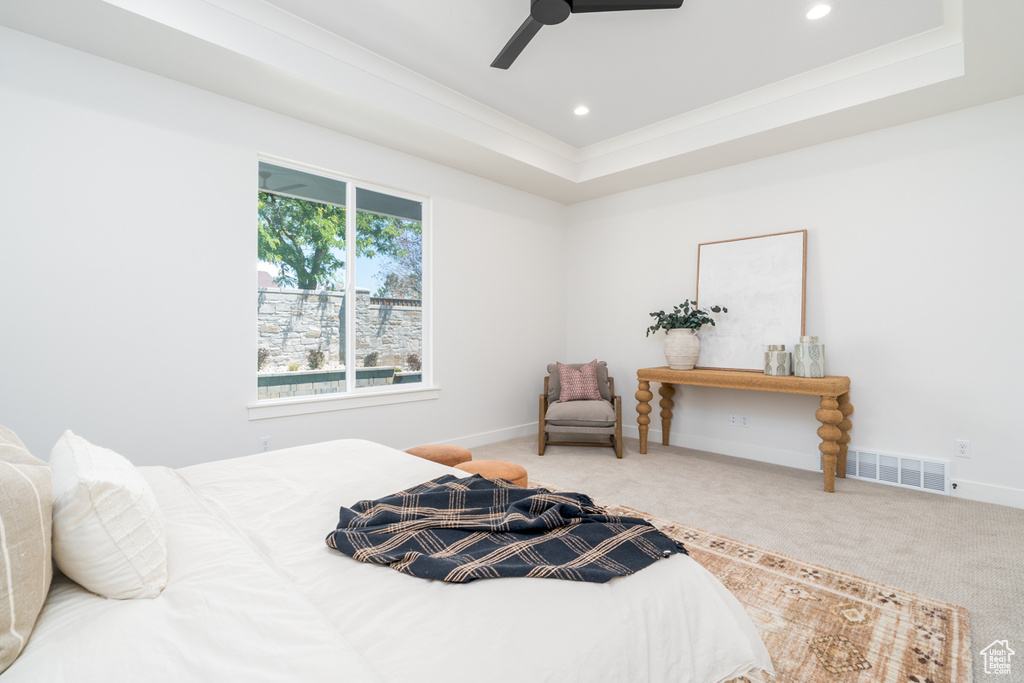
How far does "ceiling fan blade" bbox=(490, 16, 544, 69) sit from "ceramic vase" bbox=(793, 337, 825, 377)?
2.95 m

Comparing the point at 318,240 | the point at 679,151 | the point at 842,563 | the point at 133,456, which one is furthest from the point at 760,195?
the point at 133,456

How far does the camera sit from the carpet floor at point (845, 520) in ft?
6.71

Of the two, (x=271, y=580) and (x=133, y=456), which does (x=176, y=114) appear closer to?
(x=133, y=456)

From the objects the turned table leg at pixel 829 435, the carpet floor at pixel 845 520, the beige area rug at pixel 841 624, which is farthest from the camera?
the turned table leg at pixel 829 435

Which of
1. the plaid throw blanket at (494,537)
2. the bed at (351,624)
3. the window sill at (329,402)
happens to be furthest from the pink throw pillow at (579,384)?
the bed at (351,624)

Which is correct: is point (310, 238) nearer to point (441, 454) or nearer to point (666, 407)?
point (441, 454)

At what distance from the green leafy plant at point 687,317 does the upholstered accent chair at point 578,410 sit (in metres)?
0.75

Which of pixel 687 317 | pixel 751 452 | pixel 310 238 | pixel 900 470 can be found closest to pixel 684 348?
pixel 687 317

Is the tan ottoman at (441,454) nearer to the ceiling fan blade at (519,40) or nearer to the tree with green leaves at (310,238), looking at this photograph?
the tree with green leaves at (310,238)

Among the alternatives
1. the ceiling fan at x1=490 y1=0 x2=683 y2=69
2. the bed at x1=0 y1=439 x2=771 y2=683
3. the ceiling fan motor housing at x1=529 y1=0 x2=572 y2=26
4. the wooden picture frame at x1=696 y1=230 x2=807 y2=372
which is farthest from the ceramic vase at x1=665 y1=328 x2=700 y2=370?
the bed at x1=0 y1=439 x2=771 y2=683

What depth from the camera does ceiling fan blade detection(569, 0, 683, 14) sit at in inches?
89.9

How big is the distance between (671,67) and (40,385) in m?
4.39

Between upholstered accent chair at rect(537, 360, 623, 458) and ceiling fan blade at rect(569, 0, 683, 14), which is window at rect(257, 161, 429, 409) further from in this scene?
ceiling fan blade at rect(569, 0, 683, 14)

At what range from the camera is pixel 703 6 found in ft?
8.86
